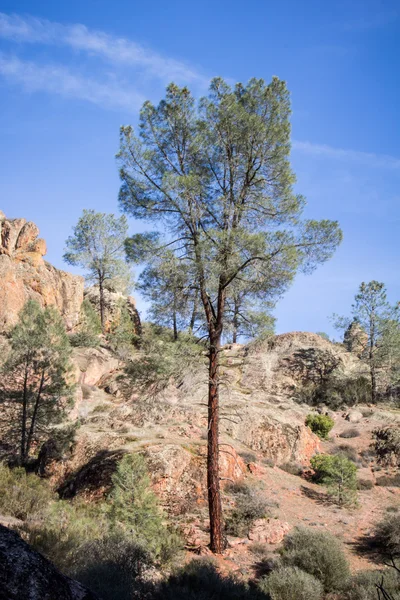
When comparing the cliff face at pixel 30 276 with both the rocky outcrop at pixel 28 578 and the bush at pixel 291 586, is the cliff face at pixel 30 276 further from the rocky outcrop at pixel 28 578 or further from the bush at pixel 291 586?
the rocky outcrop at pixel 28 578

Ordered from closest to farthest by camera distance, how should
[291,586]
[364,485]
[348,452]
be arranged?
[291,586] < [364,485] < [348,452]

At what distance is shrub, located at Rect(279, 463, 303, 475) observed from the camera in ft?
54.4

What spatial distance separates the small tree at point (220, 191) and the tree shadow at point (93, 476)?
14.0ft

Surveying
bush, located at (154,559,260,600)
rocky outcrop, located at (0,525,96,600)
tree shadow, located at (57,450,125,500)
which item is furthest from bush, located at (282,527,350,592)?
rocky outcrop, located at (0,525,96,600)

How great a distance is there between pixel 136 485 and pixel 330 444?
15.0m

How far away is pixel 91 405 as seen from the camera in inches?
806

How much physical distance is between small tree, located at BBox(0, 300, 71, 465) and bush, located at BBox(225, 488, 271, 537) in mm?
9064

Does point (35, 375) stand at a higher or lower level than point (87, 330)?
lower

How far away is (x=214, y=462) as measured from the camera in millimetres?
9469

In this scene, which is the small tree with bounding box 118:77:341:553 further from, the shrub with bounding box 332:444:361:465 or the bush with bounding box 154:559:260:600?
the shrub with bounding box 332:444:361:465

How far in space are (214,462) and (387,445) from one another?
14.0m

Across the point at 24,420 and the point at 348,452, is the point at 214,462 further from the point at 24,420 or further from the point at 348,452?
the point at 348,452

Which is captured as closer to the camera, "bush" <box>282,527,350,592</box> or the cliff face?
"bush" <box>282,527,350,592</box>

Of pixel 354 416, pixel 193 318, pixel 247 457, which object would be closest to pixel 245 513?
pixel 247 457
